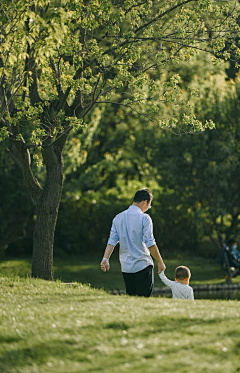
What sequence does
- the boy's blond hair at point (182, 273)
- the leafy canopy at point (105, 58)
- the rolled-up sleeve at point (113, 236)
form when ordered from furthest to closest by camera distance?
the leafy canopy at point (105, 58), the boy's blond hair at point (182, 273), the rolled-up sleeve at point (113, 236)

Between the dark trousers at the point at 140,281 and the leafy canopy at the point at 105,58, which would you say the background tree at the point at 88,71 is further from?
the dark trousers at the point at 140,281

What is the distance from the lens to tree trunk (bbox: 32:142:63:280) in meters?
14.3

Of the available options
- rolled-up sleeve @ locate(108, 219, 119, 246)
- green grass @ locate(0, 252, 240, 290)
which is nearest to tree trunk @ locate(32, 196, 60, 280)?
rolled-up sleeve @ locate(108, 219, 119, 246)

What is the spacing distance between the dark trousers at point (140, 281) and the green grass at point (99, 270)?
13421 mm

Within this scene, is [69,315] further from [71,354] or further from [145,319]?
[71,354]

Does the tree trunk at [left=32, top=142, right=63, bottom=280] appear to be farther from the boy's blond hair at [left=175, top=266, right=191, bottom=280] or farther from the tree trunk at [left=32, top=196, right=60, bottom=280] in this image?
the boy's blond hair at [left=175, top=266, right=191, bottom=280]

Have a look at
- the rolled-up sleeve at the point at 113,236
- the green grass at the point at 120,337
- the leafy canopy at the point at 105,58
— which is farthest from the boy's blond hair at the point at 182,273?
the leafy canopy at the point at 105,58

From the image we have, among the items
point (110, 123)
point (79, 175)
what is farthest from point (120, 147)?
point (79, 175)

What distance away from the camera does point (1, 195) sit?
91.2 ft

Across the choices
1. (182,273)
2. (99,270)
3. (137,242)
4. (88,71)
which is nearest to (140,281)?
(137,242)

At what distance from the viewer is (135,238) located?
9000 mm

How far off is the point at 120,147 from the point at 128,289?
25278mm

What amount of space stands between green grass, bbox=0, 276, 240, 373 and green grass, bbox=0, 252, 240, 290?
14.5 metres

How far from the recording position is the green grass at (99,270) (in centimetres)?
2416
